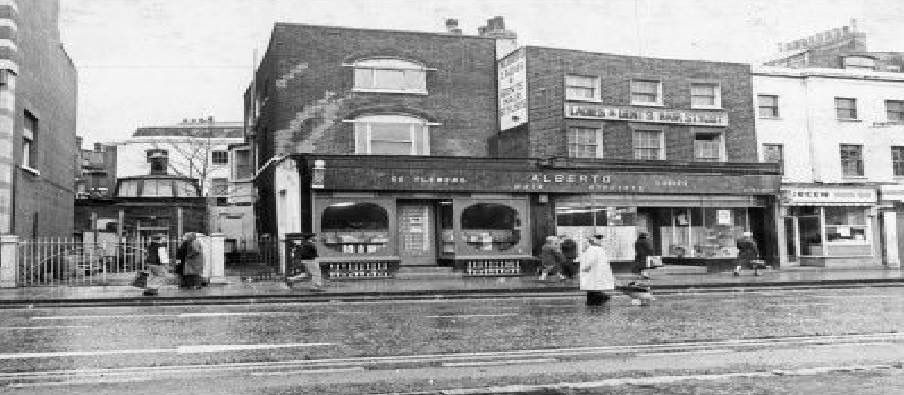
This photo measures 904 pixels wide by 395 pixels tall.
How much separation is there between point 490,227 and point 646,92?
28.1 feet

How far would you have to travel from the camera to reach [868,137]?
34.5 metres

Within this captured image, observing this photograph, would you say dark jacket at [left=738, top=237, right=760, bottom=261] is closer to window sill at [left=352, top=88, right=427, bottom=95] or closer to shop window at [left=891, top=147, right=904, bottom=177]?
shop window at [left=891, top=147, right=904, bottom=177]

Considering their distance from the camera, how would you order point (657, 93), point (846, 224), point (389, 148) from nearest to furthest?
1. point (389, 148)
2. point (657, 93)
3. point (846, 224)

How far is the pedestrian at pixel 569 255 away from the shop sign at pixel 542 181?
271 centimetres

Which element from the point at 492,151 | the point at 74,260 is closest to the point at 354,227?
the point at 492,151

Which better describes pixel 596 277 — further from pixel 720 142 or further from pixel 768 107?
pixel 768 107

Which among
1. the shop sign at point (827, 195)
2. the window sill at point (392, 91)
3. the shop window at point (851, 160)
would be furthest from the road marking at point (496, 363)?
the shop window at point (851, 160)

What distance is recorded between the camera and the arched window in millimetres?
28359

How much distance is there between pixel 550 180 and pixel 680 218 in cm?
596

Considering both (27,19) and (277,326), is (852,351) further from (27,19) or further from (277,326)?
(27,19)

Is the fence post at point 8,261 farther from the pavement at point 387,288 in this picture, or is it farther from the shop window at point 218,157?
the shop window at point 218,157

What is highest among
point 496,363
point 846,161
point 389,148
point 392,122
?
point 392,122

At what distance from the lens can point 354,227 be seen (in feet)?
85.1

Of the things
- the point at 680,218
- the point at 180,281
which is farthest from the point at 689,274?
the point at 180,281
